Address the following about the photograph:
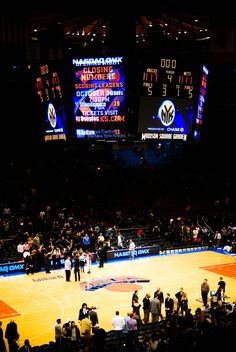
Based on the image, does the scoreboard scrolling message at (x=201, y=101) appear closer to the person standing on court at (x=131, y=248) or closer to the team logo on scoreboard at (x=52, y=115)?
the team logo on scoreboard at (x=52, y=115)

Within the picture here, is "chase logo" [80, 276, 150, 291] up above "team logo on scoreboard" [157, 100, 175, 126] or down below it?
below

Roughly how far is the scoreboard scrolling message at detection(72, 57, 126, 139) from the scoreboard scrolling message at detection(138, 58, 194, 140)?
0.96 metres

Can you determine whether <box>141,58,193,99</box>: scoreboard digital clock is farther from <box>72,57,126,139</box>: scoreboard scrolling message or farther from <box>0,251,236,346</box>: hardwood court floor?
<box>0,251,236,346</box>: hardwood court floor

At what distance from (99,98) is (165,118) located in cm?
301

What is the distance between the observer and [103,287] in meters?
25.0

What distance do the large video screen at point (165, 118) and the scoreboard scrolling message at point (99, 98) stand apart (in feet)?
3.12

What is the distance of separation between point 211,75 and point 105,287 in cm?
2469

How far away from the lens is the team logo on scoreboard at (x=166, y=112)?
22.2m

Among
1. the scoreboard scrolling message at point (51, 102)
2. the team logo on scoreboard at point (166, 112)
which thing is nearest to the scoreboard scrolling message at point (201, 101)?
the team logo on scoreboard at point (166, 112)

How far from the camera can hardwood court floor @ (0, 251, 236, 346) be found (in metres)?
20.1

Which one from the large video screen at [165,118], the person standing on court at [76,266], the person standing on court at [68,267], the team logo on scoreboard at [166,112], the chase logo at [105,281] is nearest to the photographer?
the large video screen at [165,118]

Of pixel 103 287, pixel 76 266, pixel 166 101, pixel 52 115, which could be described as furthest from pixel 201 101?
pixel 76 266

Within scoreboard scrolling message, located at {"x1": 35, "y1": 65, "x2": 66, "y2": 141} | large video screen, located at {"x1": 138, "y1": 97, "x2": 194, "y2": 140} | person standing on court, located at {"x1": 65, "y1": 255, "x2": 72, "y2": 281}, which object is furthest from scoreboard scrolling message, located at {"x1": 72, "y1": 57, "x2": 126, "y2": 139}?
person standing on court, located at {"x1": 65, "y1": 255, "x2": 72, "y2": 281}

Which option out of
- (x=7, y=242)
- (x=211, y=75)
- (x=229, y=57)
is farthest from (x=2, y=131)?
(x=229, y=57)
